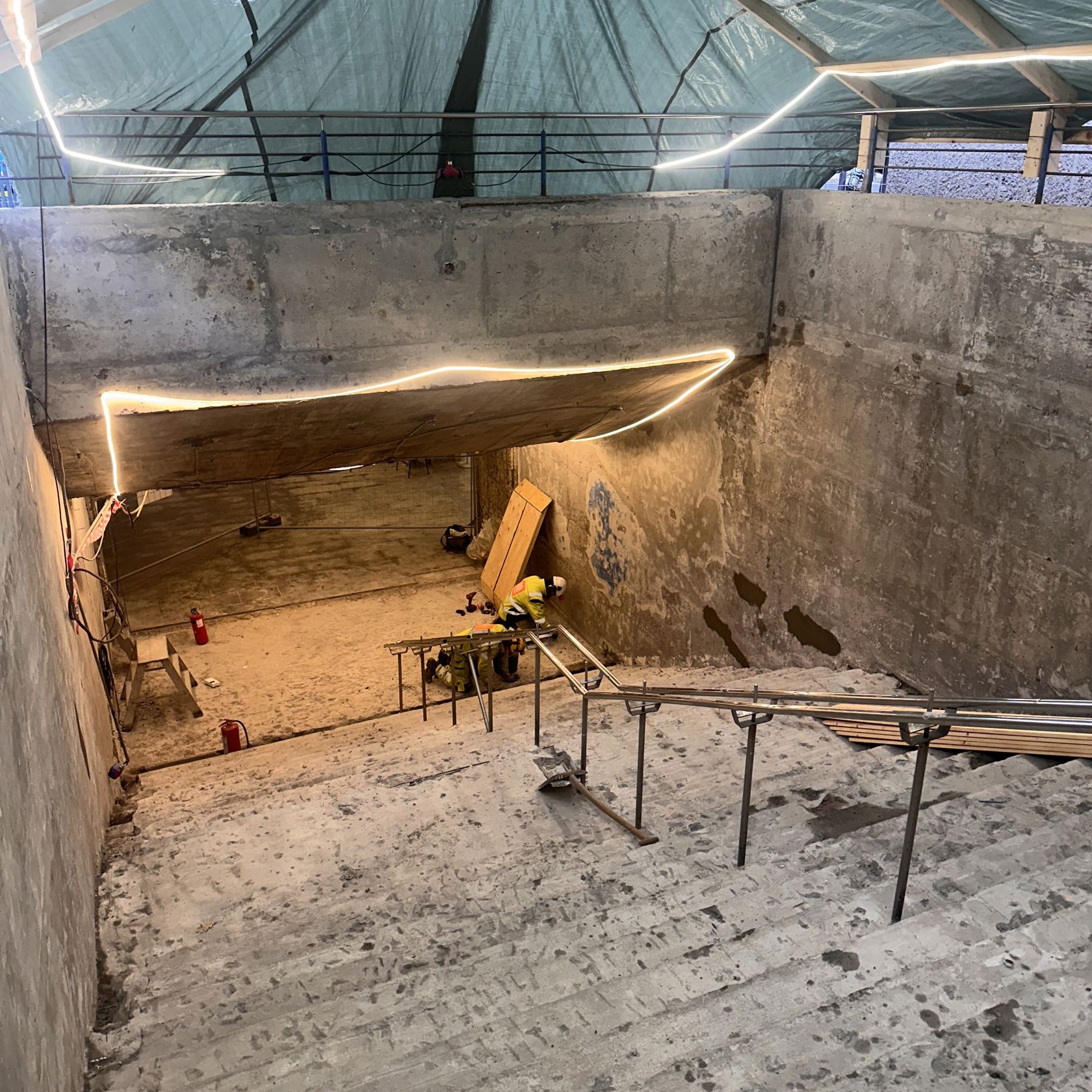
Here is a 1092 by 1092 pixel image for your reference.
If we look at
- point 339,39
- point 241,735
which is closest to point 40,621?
point 339,39

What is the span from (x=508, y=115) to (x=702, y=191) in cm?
179

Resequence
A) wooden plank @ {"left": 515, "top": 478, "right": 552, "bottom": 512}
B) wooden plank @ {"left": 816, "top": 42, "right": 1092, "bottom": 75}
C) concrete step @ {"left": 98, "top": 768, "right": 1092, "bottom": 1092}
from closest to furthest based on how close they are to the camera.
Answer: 1. concrete step @ {"left": 98, "top": 768, "right": 1092, "bottom": 1092}
2. wooden plank @ {"left": 816, "top": 42, "right": 1092, "bottom": 75}
3. wooden plank @ {"left": 515, "top": 478, "right": 552, "bottom": 512}

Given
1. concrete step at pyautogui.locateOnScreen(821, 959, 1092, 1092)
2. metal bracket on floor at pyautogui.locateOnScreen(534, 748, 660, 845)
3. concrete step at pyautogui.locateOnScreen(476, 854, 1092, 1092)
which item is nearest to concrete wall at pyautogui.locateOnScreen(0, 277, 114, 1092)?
concrete step at pyautogui.locateOnScreen(476, 854, 1092, 1092)

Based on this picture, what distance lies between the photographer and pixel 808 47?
23.0ft

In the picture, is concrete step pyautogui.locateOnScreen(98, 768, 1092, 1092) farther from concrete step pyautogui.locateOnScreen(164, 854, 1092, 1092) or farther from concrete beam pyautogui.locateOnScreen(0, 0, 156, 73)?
concrete beam pyautogui.locateOnScreen(0, 0, 156, 73)

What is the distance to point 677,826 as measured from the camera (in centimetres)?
481

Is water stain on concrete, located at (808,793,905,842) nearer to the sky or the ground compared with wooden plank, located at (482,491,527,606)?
nearer to the sky

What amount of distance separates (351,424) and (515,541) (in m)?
5.31

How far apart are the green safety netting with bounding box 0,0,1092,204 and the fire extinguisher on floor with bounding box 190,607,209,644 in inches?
236

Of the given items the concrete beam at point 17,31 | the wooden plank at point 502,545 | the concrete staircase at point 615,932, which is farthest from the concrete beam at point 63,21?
the wooden plank at point 502,545

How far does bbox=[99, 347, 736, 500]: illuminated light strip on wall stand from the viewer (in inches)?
244

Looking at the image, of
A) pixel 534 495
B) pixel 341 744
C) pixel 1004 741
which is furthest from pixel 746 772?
pixel 534 495

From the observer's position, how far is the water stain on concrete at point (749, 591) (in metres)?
8.73

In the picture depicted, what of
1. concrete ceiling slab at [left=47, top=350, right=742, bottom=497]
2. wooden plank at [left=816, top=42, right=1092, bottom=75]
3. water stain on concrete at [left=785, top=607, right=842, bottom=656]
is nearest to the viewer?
wooden plank at [left=816, top=42, right=1092, bottom=75]
